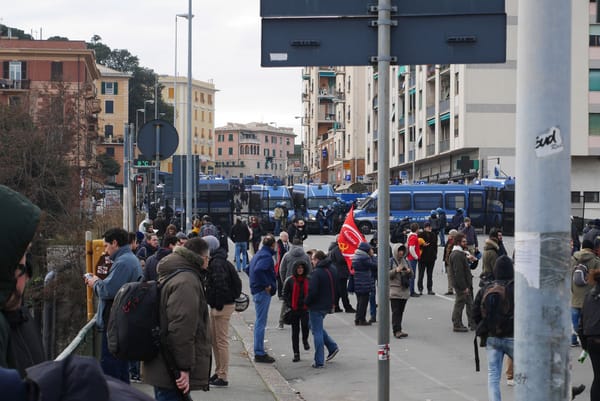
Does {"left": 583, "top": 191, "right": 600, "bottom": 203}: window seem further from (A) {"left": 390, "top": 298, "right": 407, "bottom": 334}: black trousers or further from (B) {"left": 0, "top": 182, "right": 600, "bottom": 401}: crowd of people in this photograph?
(A) {"left": 390, "top": 298, "right": 407, "bottom": 334}: black trousers

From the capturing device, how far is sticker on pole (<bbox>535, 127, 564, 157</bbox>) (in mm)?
3971

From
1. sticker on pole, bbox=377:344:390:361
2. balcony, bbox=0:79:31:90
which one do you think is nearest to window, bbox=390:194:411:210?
balcony, bbox=0:79:31:90

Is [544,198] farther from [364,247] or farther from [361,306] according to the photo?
[364,247]

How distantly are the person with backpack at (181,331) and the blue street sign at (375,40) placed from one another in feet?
6.00

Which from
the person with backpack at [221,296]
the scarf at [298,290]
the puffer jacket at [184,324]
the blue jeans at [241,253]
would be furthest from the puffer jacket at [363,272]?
the blue jeans at [241,253]

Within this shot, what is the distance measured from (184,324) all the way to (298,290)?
6.82m

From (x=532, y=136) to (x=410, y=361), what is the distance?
32.7 ft

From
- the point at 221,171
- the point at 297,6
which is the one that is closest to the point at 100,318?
the point at 297,6

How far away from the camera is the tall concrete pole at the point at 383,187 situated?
608cm

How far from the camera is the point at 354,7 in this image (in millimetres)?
6176

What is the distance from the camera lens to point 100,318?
937cm

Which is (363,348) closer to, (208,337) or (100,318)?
(100,318)

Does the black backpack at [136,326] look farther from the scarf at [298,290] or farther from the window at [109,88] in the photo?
the window at [109,88]

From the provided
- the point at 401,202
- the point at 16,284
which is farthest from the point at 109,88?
the point at 16,284
